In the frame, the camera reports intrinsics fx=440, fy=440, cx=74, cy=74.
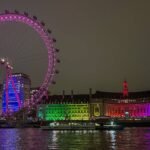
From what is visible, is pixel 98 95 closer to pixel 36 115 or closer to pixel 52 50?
pixel 36 115

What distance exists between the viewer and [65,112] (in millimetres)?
154625

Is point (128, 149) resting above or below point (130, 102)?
below

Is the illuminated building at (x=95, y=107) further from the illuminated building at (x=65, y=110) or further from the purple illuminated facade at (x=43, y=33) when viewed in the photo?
the purple illuminated facade at (x=43, y=33)

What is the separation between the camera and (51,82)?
229 feet

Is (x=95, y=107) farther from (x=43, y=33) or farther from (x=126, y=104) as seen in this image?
(x=43, y=33)

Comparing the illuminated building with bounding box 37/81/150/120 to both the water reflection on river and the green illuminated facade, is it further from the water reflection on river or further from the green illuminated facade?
the water reflection on river

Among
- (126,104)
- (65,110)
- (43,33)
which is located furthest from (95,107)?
(43,33)

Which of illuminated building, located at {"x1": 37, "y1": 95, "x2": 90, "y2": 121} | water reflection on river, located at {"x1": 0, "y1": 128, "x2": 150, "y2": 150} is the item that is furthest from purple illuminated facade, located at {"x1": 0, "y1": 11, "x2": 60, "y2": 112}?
illuminated building, located at {"x1": 37, "y1": 95, "x2": 90, "y2": 121}

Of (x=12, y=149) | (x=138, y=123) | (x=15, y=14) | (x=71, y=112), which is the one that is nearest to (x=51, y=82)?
(x=15, y=14)

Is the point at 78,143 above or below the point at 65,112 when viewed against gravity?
below

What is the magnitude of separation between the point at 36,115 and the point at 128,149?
12780cm

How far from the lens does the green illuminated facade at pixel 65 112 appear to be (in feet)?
506

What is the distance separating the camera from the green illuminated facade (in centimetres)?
15425

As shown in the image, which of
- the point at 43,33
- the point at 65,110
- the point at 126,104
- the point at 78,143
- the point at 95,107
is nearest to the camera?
the point at 78,143
